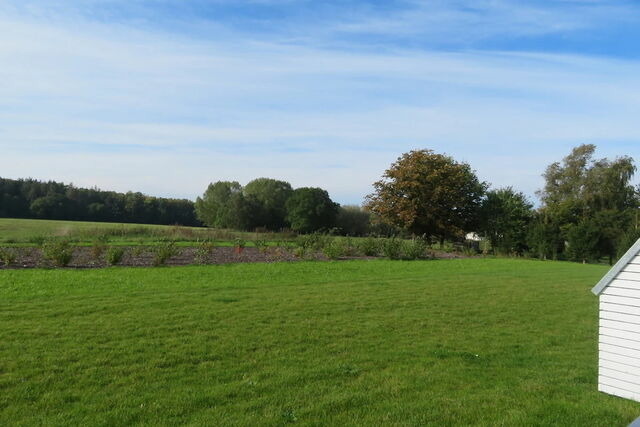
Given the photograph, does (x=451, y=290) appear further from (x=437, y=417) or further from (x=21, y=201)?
(x=21, y=201)

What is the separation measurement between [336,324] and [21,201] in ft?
203

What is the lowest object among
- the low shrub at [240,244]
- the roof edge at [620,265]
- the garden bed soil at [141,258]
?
the garden bed soil at [141,258]

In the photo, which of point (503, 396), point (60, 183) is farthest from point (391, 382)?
point (60, 183)

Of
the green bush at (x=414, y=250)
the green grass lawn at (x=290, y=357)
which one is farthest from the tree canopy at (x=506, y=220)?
the green grass lawn at (x=290, y=357)

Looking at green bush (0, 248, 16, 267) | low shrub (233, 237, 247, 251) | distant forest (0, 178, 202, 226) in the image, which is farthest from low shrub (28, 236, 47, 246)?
distant forest (0, 178, 202, 226)

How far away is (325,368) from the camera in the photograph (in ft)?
19.0

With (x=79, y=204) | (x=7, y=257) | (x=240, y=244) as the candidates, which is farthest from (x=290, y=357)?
(x=79, y=204)

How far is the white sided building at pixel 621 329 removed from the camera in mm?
5160

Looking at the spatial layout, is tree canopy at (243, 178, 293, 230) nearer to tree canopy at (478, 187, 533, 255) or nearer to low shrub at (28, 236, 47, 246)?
tree canopy at (478, 187, 533, 255)

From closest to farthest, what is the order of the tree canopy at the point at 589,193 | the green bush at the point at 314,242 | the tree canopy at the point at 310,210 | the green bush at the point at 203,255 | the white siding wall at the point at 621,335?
the white siding wall at the point at 621,335 → the green bush at the point at 203,255 → the green bush at the point at 314,242 → the tree canopy at the point at 589,193 → the tree canopy at the point at 310,210

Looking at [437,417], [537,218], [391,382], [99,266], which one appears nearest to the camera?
[437,417]

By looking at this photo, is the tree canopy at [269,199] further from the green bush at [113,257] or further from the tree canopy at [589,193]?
the green bush at [113,257]

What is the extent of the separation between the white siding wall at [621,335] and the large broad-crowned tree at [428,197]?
27484mm

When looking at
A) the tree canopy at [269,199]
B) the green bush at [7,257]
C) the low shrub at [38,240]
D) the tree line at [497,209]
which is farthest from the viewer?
the tree canopy at [269,199]
